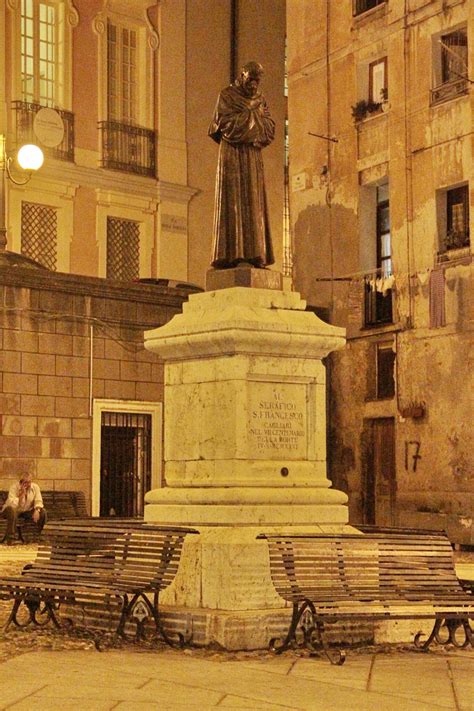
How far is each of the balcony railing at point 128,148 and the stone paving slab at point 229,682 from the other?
25.4 metres

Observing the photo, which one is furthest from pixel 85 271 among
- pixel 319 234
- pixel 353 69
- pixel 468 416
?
pixel 468 416

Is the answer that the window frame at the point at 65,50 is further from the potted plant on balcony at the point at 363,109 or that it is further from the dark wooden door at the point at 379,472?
the dark wooden door at the point at 379,472

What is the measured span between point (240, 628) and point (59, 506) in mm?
15864

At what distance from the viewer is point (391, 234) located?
102 feet

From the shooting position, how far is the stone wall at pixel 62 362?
26.0 m

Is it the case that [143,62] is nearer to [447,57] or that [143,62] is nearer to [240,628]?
[447,57]

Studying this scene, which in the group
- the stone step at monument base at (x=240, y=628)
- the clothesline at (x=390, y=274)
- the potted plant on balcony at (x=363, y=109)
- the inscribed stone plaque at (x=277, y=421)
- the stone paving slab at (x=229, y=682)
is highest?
the potted plant on balcony at (x=363, y=109)

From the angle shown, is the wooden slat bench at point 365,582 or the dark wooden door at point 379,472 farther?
the dark wooden door at point 379,472

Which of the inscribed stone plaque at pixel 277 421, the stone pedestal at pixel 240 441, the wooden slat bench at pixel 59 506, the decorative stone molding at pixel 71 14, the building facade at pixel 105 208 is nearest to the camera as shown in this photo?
the stone pedestal at pixel 240 441

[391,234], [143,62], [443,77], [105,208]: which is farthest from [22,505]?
[143,62]

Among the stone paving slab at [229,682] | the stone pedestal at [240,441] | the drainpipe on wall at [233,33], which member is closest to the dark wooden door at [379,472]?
the drainpipe on wall at [233,33]

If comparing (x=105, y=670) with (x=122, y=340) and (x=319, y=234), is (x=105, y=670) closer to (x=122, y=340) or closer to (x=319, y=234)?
(x=122, y=340)

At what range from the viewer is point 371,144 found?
105 feet

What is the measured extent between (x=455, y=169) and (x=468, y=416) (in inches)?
193
